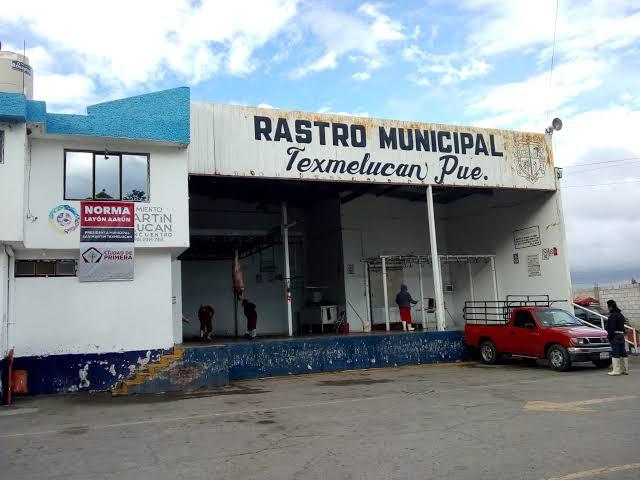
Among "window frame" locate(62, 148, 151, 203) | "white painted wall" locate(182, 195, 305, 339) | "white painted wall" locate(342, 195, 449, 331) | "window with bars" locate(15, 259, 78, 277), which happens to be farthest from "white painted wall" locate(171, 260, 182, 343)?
"white painted wall" locate(342, 195, 449, 331)

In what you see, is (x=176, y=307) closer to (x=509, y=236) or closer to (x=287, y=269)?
(x=287, y=269)

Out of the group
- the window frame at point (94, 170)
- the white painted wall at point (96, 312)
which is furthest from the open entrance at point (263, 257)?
the white painted wall at point (96, 312)

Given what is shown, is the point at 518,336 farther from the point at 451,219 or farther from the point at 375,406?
the point at 451,219

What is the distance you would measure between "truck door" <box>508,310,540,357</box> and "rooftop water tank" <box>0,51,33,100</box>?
45.9 feet

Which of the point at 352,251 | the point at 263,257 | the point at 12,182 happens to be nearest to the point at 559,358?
the point at 352,251

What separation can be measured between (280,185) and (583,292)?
22262 mm

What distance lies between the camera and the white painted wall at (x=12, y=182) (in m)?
12.1

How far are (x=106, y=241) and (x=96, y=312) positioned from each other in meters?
1.69

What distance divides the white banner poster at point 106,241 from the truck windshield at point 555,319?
10.9 meters

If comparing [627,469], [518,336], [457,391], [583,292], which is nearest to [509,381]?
[457,391]

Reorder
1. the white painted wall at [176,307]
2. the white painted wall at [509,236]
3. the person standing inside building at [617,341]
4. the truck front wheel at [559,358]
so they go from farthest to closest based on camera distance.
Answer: the white painted wall at [509,236]
the white painted wall at [176,307]
the truck front wheel at [559,358]
the person standing inside building at [617,341]

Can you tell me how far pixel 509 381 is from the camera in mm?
13328

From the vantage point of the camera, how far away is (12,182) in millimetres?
12219

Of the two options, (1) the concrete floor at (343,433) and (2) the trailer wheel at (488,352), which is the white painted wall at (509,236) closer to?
(2) the trailer wheel at (488,352)
